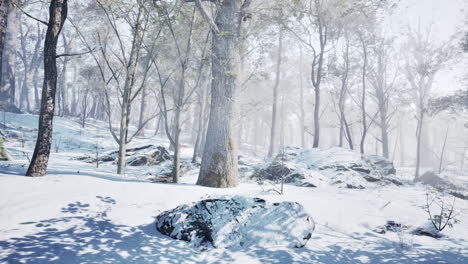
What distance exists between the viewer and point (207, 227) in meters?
3.55

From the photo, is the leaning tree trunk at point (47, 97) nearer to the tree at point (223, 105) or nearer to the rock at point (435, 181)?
the tree at point (223, 105)

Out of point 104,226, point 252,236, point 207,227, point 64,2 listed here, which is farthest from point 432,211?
point 64,2

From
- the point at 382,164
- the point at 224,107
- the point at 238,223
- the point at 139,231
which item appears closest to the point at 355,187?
the point at 224,107

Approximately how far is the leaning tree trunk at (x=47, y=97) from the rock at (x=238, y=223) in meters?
3.19

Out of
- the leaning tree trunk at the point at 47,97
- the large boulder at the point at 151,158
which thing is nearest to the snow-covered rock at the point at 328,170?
the large boulder at the point at 151,158

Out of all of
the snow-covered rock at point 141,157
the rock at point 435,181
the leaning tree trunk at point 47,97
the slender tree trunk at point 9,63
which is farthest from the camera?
the slender tree trunk at point 9,63

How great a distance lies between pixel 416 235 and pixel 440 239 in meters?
0.33

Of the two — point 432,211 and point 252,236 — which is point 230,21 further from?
point 432,211

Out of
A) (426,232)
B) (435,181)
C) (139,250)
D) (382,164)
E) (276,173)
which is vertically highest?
(382,164)

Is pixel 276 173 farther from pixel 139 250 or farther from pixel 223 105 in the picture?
pixel 139 250

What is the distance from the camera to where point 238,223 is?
366 cm

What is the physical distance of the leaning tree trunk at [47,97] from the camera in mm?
4898

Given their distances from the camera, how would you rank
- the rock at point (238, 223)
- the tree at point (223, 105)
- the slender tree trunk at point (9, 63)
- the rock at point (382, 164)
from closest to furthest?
the rock at point (238, 223) → the tree at point (223, 105) → the rock at point (382, 164) → the slender tree trunk at point (9, 63)

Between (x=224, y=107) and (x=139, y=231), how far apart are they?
348 centimetres
